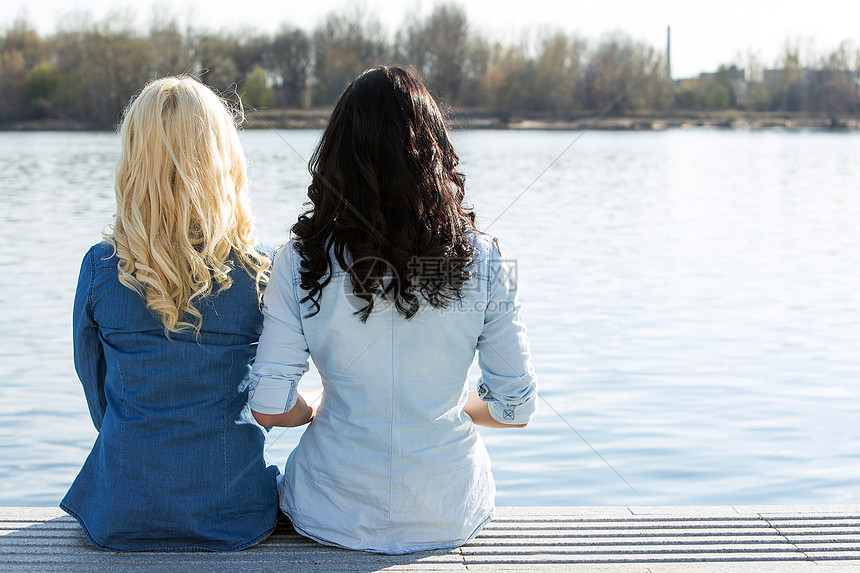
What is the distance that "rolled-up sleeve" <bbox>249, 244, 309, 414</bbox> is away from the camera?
1.72 m

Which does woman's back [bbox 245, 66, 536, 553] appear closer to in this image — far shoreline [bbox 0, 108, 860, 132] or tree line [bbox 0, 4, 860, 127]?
far shoreline [bbox 0, 108, 860, 132]

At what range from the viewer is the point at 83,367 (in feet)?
6.28

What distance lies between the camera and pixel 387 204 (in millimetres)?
1675

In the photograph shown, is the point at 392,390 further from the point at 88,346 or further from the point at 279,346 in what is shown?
the point at 88,346

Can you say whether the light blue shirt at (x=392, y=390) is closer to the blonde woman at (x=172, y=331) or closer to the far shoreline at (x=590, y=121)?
the blonde woman at (x=172, y=331)

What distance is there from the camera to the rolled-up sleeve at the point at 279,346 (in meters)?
1.72

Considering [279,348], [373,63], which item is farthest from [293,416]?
[373,63]

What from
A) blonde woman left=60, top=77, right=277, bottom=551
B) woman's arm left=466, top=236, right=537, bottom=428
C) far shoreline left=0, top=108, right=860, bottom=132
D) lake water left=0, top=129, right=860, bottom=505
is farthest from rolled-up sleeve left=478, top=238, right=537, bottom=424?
far shoreline left=0, top=108, right=860, bottom=132

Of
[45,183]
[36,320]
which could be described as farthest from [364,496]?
[45,183]

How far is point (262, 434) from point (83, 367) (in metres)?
0.42

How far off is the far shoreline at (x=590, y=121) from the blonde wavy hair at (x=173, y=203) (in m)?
41.0

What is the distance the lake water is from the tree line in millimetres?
30104

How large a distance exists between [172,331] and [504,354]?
693 millimetres

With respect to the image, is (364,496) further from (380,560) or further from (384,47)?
(384,47)
